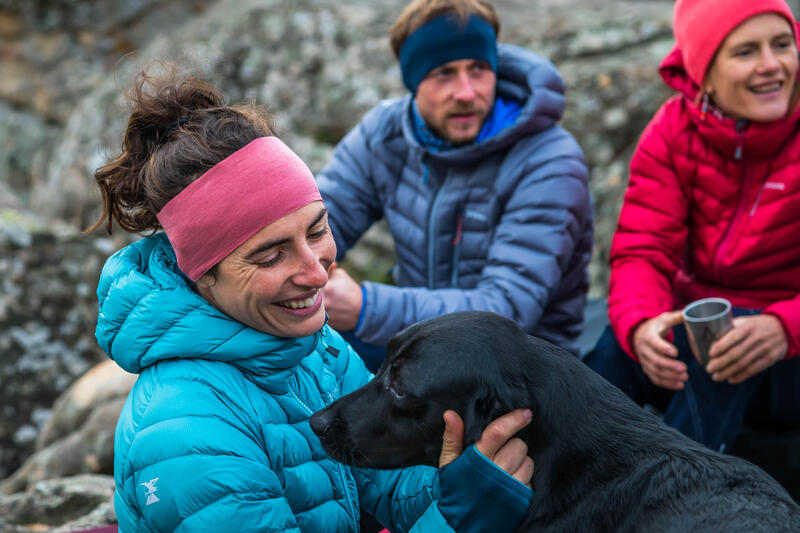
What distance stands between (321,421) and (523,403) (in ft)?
1.98

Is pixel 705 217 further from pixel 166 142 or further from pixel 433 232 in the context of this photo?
pixel 166 142

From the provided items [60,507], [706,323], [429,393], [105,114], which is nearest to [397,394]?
[429,393]

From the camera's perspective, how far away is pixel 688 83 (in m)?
3.69

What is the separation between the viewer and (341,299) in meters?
3.46

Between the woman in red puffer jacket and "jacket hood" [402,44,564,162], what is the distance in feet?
1.56

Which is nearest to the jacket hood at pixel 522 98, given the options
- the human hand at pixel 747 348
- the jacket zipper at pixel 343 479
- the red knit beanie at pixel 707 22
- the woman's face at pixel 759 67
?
the red knit beanie at pixel 707 22

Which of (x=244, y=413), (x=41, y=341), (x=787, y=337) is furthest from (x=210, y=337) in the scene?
(x=41, y=341)

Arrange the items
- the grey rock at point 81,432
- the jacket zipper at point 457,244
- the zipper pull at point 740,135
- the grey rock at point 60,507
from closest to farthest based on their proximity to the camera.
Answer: the zipper pull at point 740,135, the grey rock at point 60,507, the jacket zipper at point 457,244, the grey rock at point 81,432

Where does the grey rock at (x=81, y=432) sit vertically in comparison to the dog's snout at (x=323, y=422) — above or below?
below

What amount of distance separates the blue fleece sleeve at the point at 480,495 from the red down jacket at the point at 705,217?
1.46 meters

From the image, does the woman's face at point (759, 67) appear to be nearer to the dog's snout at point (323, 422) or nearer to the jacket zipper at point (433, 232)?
the jacket zipper at point (433, 232)

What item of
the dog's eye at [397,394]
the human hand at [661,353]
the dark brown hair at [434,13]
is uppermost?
the dark brown hair at [434,13]

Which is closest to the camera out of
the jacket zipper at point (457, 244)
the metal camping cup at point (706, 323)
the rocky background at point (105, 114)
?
the metal camping cup at point (706, 323)

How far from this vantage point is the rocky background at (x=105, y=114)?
4742 mm
